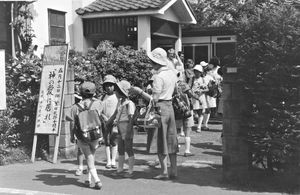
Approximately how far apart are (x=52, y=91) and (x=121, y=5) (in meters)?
6.52

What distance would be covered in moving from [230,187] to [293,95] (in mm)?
1606

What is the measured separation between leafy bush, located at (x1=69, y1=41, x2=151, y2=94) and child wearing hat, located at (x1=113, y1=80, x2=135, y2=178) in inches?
156

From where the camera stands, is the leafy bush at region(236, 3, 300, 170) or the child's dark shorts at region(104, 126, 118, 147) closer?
the leafy bush at region(236, 3, 300, 170)

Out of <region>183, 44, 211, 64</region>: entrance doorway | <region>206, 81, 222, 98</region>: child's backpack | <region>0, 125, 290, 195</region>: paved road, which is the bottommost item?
<region>0, 125, 290, 195</region>: paved road

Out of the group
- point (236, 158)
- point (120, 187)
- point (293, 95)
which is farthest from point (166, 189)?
point (293, 95)

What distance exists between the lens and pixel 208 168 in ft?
25.6

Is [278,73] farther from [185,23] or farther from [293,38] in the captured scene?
[185,23]

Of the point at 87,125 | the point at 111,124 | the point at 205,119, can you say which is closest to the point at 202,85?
the point at 205,119

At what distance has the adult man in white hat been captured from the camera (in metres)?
6.85

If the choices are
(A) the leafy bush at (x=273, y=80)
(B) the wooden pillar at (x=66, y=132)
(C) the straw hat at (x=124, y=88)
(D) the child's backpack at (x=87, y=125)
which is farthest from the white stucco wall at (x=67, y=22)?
(A) the leafy bush at (x=273, y=80)

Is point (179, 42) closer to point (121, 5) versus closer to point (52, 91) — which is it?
point (121, 5)

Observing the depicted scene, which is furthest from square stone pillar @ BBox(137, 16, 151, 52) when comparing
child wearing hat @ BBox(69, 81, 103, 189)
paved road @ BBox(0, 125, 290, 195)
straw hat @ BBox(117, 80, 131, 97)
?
child wearing hat @ BBox(69, 81, 103, 189)

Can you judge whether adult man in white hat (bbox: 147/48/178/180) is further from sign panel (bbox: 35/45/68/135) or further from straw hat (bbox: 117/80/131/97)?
sign panel (bbox: 35/45/68/135)

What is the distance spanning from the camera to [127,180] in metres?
7.06
